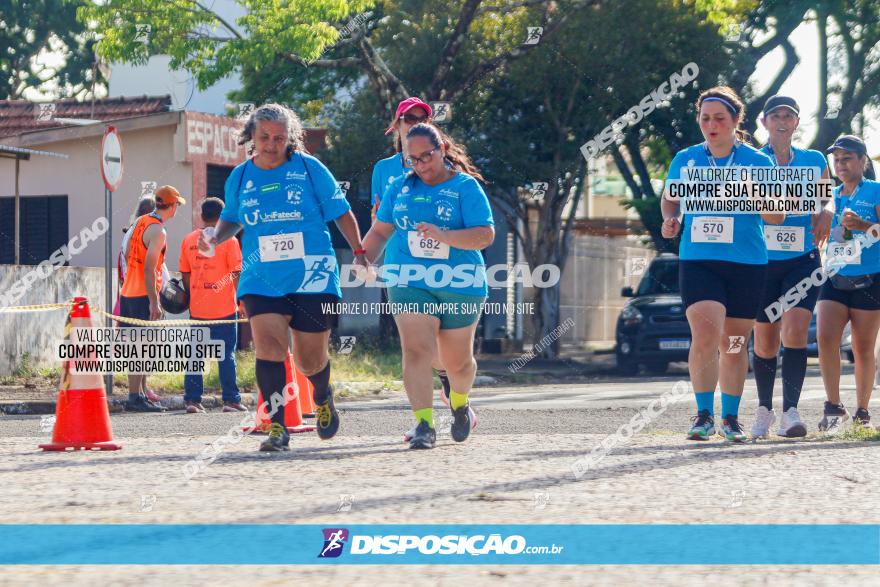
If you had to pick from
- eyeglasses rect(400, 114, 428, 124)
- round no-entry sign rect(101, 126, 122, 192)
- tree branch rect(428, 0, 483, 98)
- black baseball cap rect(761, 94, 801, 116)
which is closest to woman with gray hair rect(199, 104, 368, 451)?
eyeglasses rect(400, 114, 428, 124)

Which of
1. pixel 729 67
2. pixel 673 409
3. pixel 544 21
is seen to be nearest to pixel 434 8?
pixel 544 21

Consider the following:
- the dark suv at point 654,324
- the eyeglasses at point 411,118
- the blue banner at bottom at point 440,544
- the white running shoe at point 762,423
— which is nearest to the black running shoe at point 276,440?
the eyeglasses at point 411,118

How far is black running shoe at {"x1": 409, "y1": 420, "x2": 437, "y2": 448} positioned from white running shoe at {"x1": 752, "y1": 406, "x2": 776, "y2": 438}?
1.96 meters

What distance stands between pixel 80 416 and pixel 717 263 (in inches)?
145

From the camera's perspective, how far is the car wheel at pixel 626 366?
2035 centimetres

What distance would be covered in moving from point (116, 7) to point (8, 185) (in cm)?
482

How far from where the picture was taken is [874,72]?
3136 centimetres

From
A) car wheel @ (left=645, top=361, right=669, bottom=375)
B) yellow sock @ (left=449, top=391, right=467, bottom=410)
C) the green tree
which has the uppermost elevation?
the green tree

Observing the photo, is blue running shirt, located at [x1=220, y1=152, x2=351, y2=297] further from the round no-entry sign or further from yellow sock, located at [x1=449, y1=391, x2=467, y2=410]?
the round no-entry sign

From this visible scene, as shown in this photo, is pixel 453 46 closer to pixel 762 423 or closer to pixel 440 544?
pixel 762 423

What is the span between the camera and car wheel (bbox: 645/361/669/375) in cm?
2055

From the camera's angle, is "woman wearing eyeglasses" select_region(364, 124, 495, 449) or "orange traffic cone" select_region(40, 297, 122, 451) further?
"orange traffic cone" select_region(40, 297, 122, 451)

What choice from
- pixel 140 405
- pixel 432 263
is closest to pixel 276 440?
pixel 432 263

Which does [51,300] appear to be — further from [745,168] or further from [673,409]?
[745,168]
